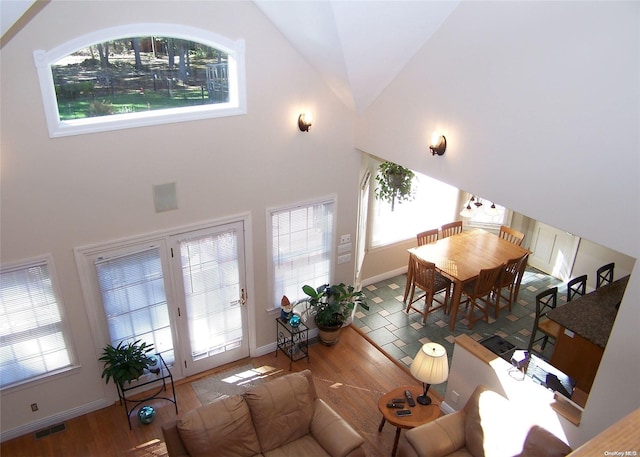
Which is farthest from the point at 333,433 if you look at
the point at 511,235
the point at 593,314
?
the point at 511,235

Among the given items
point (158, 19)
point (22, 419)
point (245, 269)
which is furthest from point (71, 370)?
point (158, 19)

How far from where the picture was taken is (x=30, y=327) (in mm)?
5359

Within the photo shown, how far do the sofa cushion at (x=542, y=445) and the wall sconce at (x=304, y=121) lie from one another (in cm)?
386

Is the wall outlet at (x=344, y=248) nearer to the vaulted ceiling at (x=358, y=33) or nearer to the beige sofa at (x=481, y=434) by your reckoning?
the vaulted ceiling at (x=358, y=33)

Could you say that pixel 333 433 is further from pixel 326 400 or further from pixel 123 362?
pixel 123 362

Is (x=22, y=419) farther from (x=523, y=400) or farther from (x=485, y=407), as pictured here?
(x=523, y=400)

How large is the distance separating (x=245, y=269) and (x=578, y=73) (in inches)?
163

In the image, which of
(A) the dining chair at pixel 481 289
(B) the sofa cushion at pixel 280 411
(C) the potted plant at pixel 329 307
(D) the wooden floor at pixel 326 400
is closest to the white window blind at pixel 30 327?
(D) the wooden floor at pixel 326 400

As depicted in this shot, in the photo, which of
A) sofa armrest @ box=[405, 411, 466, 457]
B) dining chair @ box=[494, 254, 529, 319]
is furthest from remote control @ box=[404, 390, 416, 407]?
dining chair @ box=[494, 254, 529, 319]

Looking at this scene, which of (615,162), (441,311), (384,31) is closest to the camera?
(615,162)

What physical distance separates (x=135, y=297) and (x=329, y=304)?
2.50 meters

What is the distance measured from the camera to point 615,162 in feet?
12.8

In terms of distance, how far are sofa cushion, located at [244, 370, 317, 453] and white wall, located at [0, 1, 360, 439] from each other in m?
1.69

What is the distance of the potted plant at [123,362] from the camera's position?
Result: 559 cm
